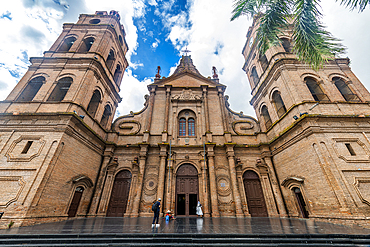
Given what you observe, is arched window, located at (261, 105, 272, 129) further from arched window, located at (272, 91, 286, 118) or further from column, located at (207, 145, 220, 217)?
column, located at (207, 145, 220, 217)

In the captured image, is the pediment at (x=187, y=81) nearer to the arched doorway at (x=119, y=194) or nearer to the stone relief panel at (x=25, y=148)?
the arched doorway at (x=119, y=194)

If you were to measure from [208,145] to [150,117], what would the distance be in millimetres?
6614

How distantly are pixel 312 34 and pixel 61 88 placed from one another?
1746cm

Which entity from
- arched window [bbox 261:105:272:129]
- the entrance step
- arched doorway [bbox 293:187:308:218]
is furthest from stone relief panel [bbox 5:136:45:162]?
arched window [bbox 261:105:272:129]

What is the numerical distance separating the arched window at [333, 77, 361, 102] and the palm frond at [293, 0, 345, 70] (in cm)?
854

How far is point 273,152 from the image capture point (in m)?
14.1

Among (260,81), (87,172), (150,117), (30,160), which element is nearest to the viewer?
(30,160)

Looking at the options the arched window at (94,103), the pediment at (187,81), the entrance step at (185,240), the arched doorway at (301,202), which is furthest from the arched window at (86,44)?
the arched doorway at (301,202)

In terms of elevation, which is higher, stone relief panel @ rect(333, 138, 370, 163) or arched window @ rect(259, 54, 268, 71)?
arched window @ rect(259, 54, 268, 71)

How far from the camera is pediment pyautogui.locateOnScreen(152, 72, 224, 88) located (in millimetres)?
18781

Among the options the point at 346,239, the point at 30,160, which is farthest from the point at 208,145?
the point at 30,160

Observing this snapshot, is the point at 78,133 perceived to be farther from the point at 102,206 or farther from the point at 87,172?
the point at 102,206

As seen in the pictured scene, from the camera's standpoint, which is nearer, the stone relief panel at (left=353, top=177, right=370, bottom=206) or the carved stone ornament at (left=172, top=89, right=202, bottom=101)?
the stone relief panel at (left=353, top=177, right=370, bottom=206)

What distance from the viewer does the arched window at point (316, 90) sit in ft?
41.8
